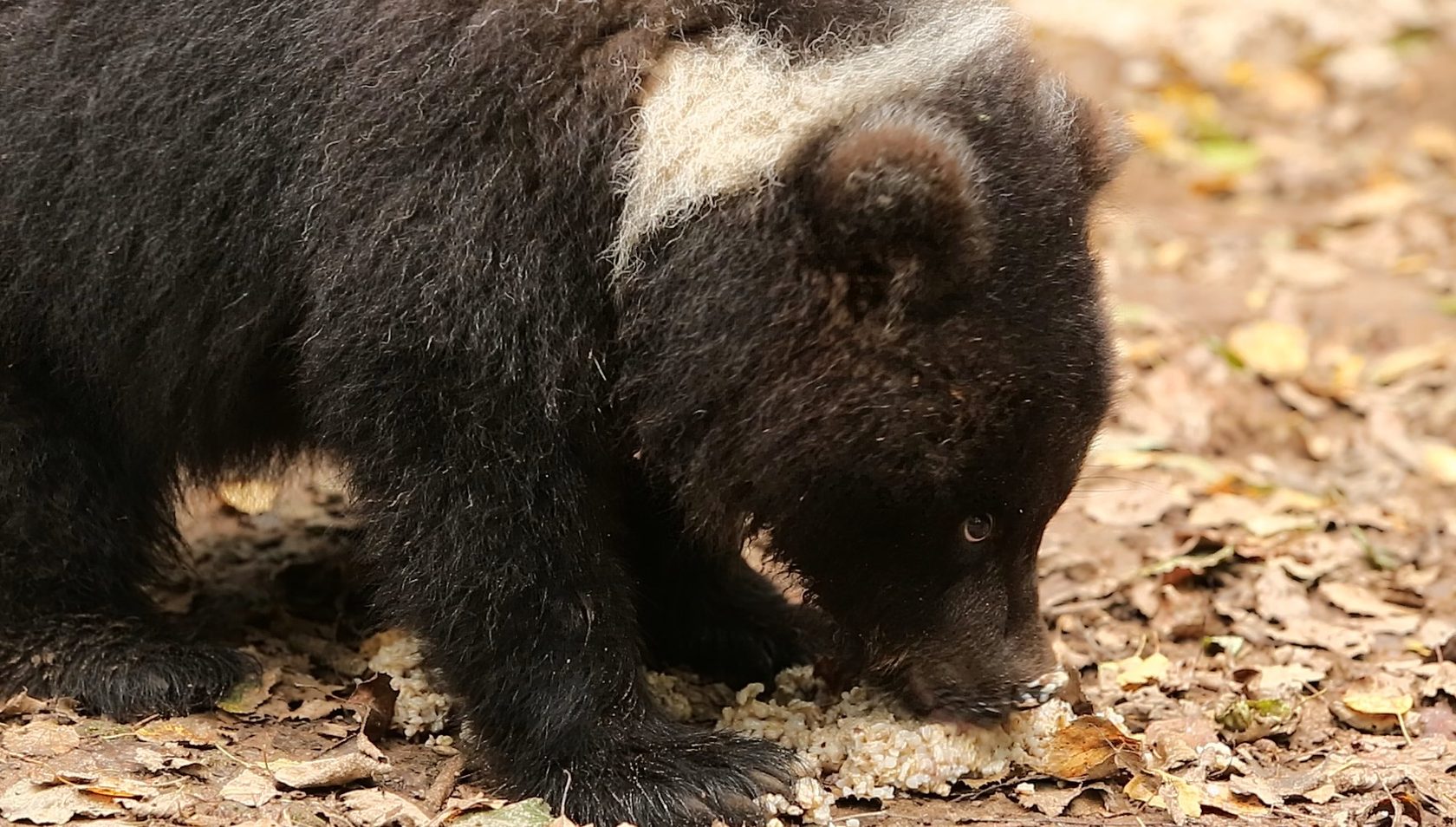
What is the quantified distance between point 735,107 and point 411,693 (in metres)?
2.09

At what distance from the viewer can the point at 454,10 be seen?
4.29 meters

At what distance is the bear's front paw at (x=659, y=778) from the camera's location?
170 inches

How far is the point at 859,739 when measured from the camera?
15.4ft

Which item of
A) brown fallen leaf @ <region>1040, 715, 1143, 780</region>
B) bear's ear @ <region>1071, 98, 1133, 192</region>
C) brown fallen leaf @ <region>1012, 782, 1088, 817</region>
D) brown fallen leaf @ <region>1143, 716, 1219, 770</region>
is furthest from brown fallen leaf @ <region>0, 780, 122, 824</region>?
bear's ear @ <region>1071, 98, 1133, 192</region>

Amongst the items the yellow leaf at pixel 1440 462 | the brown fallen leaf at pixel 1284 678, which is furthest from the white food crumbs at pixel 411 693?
the yellow leaf at pixel 1440 462

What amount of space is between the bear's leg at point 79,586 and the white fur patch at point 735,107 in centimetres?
191

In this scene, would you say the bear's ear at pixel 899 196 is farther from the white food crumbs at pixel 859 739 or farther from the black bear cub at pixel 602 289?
the white food crumbs at pixel 859 739

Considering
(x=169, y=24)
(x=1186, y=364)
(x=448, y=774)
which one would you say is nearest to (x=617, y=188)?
(x=169, y=24)

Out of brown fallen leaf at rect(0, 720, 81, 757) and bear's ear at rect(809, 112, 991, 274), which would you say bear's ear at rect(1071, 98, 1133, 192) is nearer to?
bear's ear at rect(809, 112, 991, 274)

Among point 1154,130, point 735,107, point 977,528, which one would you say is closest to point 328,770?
point 977,528

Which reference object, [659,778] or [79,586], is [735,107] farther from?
[79,586]

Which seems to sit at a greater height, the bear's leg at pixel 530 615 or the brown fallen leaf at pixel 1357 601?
the bear's leg at pixel 530 615

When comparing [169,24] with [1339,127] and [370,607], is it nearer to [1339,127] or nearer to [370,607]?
[370,607]

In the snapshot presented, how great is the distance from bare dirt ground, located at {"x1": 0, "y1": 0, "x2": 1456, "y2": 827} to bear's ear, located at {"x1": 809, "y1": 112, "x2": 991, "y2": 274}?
118cm
